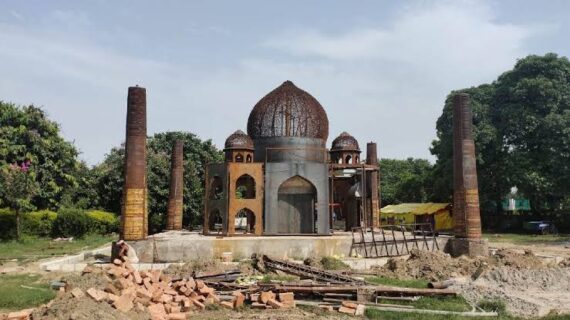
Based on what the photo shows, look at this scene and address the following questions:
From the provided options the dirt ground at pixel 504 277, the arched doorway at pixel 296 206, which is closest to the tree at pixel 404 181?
the arched doorway at pixel 296 206

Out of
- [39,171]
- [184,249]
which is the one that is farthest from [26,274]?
[39,171]

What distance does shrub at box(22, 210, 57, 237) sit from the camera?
26953 millimetres

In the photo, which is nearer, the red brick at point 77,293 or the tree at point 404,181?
the red brick at point 77,293

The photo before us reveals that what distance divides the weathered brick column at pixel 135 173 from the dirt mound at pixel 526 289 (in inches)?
402

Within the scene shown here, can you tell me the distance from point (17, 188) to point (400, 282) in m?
19.3

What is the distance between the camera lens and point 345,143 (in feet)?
84.5

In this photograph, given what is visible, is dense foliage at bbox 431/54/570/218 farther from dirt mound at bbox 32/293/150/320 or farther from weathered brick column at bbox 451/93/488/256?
dirt mound at bbox 32/293/150/320

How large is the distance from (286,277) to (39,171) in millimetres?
20929

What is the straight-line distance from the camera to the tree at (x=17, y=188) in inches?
965

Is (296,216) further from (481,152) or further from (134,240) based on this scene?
(481,152)

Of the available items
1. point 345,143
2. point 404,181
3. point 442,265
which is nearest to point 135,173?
point 442,265

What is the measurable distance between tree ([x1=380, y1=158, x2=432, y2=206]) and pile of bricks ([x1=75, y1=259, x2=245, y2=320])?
108 feet

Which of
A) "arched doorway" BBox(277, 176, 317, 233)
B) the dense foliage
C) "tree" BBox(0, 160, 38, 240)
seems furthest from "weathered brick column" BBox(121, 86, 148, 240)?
the dense foliage

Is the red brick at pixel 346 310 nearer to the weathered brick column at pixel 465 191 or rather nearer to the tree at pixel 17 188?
the weathered brick column at pixel 465 191
